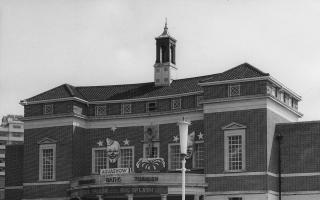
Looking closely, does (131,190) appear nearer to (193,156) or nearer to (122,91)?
(193,156)

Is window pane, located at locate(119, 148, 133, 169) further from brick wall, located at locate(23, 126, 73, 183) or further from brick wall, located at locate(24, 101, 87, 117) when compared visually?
brick wall, located at locate(24, 101, 87, 117)

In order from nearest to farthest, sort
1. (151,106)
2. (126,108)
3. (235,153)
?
(235,153) → (151,106) → (126,108)

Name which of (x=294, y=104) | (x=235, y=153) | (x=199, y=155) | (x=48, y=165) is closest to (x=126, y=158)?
(x=48, y=165)

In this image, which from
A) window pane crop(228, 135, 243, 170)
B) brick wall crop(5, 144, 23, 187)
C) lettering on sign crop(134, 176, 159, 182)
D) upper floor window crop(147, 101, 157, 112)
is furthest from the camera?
brick wall crop(5, 144, 23, 187)

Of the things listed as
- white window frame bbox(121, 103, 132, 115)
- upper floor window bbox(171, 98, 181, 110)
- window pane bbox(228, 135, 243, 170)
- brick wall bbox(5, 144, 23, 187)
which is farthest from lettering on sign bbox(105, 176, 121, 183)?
brick wall bbox(5, 144, 23, 187)

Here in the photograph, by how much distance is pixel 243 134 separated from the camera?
6303 centimetres

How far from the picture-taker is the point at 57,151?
234 ft

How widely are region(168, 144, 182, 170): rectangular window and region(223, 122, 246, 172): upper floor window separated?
608cm

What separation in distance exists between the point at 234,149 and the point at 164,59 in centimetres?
1442

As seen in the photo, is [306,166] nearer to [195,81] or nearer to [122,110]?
[195,81]

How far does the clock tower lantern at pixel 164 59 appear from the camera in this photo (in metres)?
73.5

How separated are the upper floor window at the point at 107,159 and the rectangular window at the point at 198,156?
20.1ft

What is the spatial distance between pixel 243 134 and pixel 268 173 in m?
3.59

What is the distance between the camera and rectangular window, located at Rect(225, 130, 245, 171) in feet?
207
